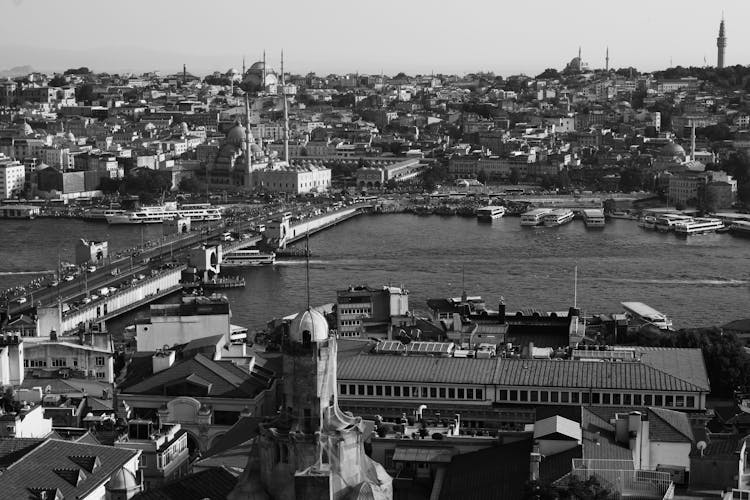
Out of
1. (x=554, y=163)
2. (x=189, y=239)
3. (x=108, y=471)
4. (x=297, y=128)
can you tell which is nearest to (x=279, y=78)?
(x=297, y=128)

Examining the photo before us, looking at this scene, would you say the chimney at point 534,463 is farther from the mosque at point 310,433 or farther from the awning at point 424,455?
the mosque at point 310,433

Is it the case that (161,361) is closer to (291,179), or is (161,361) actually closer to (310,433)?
(310,433)

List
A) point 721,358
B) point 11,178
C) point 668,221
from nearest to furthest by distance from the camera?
point 721,358, point 668,221, point 11,178

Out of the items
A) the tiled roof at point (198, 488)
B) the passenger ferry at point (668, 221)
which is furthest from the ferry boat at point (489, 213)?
the tiled roof at point (198, 488)

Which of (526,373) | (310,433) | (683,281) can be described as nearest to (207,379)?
(526,373)

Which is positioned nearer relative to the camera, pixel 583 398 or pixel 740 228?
pixel 583 398

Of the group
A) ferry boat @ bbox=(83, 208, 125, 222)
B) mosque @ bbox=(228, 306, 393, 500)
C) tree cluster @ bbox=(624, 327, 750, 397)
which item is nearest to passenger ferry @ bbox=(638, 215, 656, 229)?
ferry boat @ bbox=(83, 208, 125, 222)
